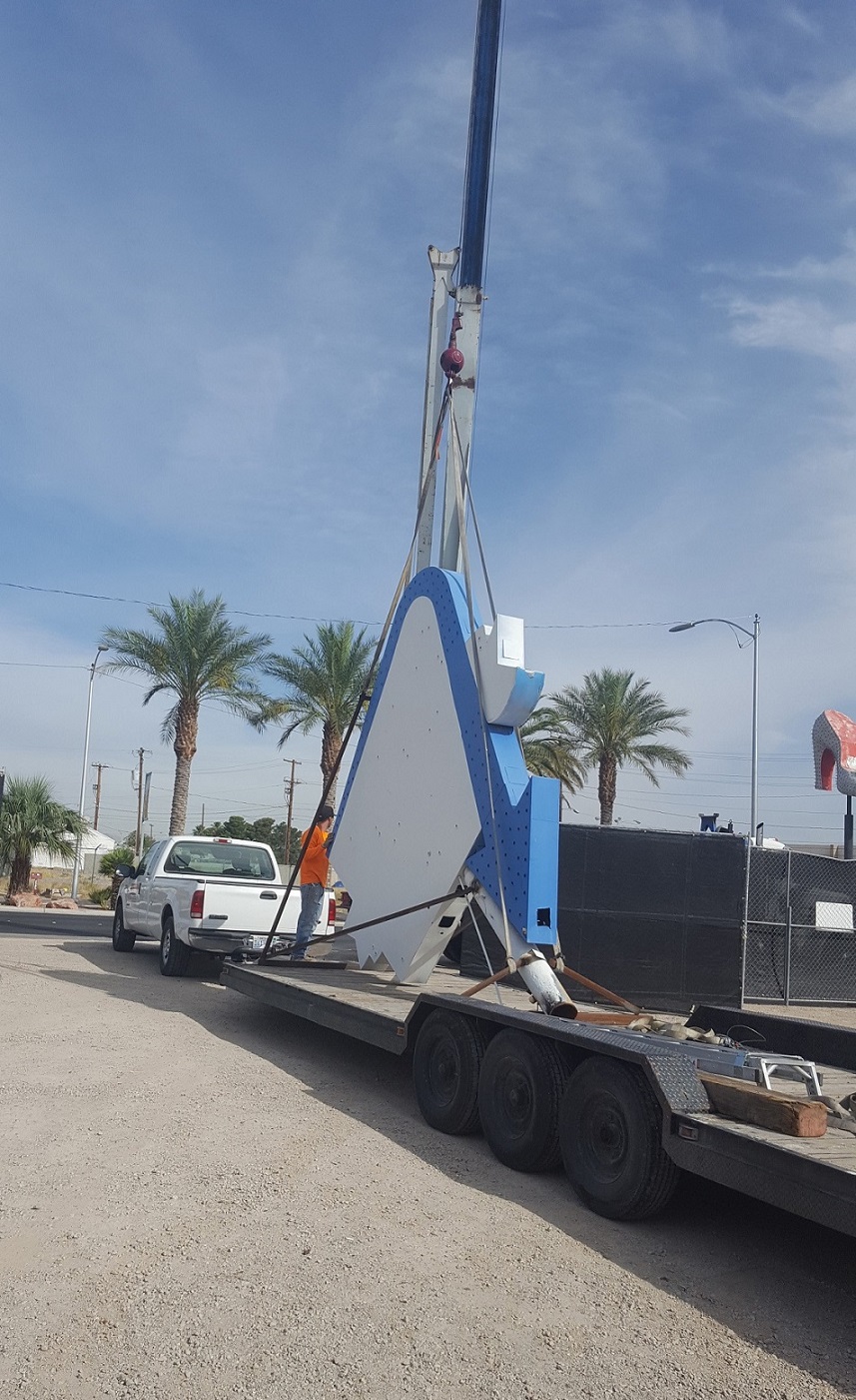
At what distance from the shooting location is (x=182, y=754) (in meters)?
32.2

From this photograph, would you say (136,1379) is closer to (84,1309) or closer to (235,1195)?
(84,1309)

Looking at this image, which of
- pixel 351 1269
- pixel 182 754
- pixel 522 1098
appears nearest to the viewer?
pixel 351 1269

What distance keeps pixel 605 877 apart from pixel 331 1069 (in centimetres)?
632

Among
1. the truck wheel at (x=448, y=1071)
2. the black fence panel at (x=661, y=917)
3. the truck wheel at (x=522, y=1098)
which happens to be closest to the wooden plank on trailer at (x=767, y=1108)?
the truck wheel at (x=522, y=1098)

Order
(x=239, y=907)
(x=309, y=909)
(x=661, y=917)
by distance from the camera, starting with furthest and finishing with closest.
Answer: (x=661, y=917) < (x=239, y=907) < (x=309, y=909)

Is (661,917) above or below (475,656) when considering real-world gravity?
below

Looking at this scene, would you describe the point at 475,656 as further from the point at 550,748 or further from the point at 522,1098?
the point at 550,748

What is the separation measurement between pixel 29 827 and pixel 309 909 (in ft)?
77.8

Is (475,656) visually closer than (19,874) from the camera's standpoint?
Yes

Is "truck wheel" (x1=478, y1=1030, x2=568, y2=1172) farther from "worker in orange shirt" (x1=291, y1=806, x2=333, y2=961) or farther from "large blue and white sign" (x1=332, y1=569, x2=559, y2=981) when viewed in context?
"worker in orange shirt" (x1=291, y1=806, x2=333, y2=961)

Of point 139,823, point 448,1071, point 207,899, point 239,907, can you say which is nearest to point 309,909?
point 239,907

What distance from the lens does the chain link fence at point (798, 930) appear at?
14922 mm

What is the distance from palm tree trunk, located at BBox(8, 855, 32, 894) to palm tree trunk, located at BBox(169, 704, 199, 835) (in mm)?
5549

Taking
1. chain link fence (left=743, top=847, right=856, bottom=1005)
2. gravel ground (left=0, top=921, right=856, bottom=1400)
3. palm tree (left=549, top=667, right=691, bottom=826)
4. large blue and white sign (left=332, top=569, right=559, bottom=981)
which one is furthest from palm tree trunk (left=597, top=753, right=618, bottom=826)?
gravel ground (left=0, top=921, right=856, bottom=1400)
